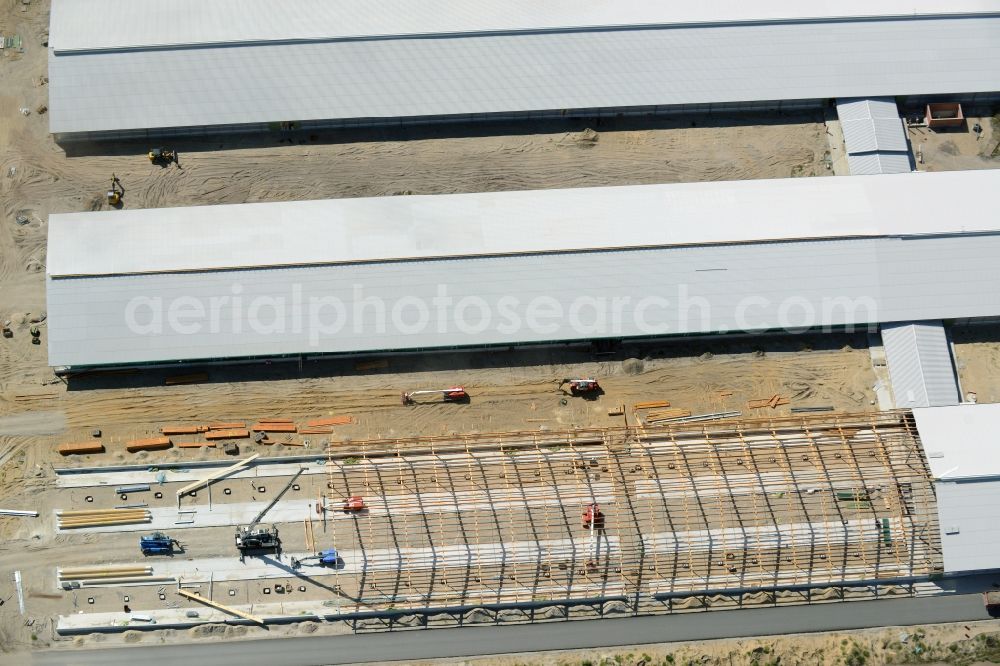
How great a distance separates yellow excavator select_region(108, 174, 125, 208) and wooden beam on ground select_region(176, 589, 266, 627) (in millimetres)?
22781

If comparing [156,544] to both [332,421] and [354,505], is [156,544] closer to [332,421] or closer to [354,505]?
[354,505]

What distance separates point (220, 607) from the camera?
44688mm

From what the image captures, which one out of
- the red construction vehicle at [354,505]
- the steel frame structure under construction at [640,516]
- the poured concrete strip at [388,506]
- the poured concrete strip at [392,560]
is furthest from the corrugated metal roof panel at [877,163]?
the red construction vehicle at [354,505]

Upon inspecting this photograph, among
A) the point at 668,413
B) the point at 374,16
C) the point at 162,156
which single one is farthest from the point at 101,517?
the point at 374,16

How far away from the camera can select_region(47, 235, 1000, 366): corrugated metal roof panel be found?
151ft

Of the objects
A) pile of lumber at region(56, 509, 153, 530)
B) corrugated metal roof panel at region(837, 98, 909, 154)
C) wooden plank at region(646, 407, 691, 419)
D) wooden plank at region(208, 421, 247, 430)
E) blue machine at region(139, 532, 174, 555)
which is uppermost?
corrugated metal roof panel at region(837, 98, 909, 154)

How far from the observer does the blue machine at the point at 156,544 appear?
147 feet

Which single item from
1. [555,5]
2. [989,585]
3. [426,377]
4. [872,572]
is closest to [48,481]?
[426,377]

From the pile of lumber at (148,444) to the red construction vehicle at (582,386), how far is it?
2269cm

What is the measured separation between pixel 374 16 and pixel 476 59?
21.9 feet

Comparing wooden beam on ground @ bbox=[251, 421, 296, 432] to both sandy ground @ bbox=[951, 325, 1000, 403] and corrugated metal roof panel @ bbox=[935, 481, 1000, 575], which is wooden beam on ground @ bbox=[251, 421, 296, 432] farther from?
sandy ground @ bbox=[951, 325, 1000, 403]

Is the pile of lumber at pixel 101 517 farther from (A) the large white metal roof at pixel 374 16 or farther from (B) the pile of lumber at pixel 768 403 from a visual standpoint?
(B) the pile of lumber at pixel 768 403

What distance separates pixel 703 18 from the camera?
167 ft

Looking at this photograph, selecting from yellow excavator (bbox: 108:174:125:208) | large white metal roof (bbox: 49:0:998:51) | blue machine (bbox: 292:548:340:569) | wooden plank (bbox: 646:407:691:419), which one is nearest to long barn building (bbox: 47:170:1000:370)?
yellow excavator (bbox: 108:174:125:208)
